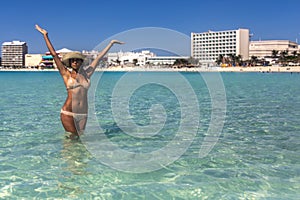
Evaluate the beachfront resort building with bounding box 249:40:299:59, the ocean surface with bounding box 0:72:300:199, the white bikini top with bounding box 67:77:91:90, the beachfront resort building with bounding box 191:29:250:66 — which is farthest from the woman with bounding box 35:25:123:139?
the beachfront resort building with bounding box 249:40:299:59

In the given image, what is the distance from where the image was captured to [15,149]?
779 cm

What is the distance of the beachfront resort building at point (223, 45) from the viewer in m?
184

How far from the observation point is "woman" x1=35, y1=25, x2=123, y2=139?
7555mm

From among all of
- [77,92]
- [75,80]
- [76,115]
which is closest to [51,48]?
[75,80]

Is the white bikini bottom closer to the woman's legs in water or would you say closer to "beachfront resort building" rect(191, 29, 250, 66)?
the woman's legs in water

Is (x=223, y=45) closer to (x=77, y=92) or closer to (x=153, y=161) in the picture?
(x=77, y=92)

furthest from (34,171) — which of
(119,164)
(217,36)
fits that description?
(217,36)

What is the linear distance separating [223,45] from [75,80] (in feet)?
622

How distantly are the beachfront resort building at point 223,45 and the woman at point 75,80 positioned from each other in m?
174

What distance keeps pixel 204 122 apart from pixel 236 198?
6.80 m

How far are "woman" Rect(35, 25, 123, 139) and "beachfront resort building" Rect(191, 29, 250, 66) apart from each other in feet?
571

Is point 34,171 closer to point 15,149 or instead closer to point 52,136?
point 15,149

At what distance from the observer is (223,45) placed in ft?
625

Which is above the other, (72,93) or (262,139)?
(72,93)
